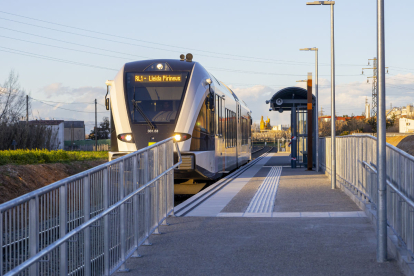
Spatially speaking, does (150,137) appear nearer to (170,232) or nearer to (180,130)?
(180,130)

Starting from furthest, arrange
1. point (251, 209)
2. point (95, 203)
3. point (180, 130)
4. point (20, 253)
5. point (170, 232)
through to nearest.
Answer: point (180, 130)
point (251, 209)
point (170, 232)
point (95, 203)
point (20, 253)

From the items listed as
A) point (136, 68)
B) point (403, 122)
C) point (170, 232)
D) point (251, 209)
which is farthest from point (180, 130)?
point (403, 122)

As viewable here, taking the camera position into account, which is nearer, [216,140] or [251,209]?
[251,209]

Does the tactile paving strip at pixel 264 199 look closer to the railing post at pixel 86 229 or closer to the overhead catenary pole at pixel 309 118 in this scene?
the railing post at pixel 86 229

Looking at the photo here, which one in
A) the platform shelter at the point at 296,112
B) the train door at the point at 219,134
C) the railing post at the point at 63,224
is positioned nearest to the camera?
the railing post at the point at 63,224

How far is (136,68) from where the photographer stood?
1578 cm

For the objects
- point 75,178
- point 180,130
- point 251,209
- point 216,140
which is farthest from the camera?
point 216,140

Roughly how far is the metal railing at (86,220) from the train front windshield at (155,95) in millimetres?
6445

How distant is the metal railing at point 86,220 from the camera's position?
158 inches

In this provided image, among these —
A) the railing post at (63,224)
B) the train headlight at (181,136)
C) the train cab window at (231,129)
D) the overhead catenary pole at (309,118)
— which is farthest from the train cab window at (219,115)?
the railing post at (63,224)

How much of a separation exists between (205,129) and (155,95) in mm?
1716

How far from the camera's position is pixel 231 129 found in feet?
73.4

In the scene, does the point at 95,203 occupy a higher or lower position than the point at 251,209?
higher

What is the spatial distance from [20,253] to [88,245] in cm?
144
